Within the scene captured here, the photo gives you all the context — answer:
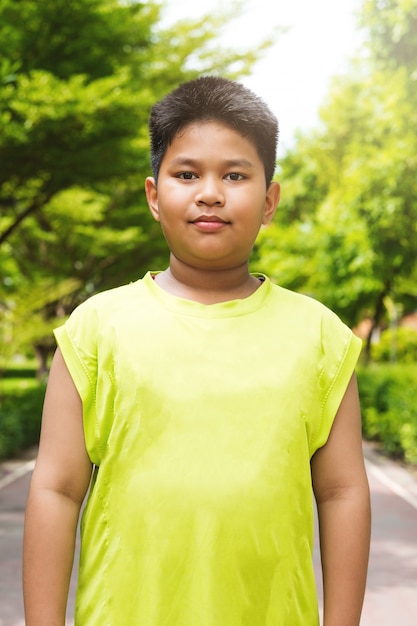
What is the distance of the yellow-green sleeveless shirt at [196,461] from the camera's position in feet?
5.22

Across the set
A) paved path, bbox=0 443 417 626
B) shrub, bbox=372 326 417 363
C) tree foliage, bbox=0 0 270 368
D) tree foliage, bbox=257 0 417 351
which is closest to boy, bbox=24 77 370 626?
paved path, bbox=0 443 417 626

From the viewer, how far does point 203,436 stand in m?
1.61

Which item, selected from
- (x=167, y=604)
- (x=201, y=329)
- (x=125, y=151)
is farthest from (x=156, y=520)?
(x=125, y=151)

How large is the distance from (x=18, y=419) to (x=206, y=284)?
14353mm

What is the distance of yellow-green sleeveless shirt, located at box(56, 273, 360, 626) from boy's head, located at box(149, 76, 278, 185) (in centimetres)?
32

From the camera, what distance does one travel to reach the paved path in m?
6.01

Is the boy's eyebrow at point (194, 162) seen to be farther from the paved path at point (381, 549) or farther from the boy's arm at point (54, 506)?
the paved path at point (381, 549)

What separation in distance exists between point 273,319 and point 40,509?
520mm

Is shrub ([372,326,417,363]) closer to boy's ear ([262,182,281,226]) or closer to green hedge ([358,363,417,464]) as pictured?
green hedge ([358,363,417,464])

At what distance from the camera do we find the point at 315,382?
1.68m

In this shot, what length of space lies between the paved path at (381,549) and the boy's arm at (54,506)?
4.33 m

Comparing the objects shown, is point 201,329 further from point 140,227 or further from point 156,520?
point 140,227

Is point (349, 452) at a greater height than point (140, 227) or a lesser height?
greater

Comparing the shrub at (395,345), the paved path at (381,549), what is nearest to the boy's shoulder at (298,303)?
the paved path at (381,549)
